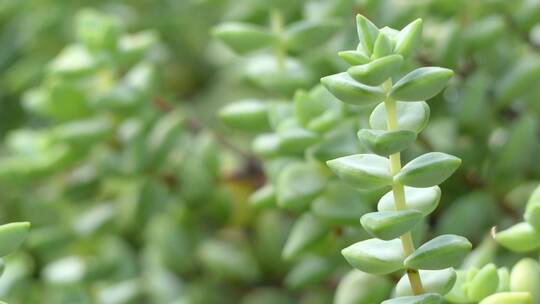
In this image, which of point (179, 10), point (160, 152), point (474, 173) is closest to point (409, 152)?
point (474, 173)

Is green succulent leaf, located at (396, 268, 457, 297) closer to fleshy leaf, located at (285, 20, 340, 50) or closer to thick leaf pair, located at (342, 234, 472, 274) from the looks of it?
thick leaf pair, located at (342, 234, 472, 274)

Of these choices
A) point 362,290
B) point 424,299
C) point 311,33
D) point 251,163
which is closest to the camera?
point 424,299

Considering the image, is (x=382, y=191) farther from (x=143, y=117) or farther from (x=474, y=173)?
(x=143, y=117)

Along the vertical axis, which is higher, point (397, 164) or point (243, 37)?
point (243, 37)

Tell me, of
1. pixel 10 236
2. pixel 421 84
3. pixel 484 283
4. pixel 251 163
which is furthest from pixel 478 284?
pixel 251 163

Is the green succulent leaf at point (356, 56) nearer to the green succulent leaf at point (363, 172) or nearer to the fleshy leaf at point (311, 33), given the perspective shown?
the green succulent leaf at point (363, 172)

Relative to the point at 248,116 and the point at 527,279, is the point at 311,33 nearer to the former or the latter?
the point at 248,116

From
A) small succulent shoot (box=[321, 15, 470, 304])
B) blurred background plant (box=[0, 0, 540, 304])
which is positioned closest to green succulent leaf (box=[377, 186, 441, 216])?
small succulent shoot (box=[321, 15, 470, 304])

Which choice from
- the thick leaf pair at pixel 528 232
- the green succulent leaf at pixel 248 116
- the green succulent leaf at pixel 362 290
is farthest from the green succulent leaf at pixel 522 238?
the green succulent leaf at pixel 248 116
